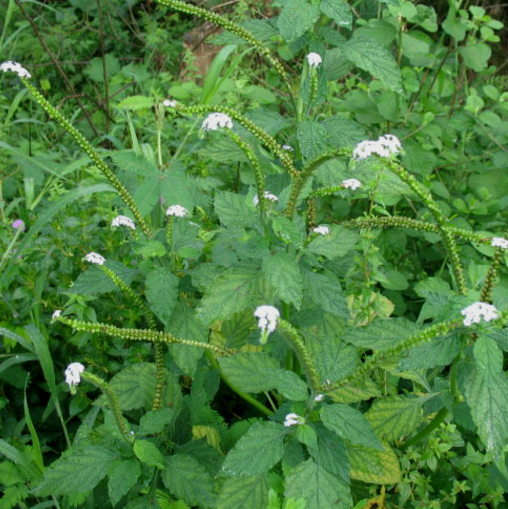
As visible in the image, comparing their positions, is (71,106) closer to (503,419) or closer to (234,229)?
(234,229)

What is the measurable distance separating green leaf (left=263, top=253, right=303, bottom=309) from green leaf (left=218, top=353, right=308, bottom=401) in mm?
185

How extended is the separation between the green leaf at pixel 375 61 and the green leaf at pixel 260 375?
84 centimetres

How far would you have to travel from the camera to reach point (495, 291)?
1.76 metres

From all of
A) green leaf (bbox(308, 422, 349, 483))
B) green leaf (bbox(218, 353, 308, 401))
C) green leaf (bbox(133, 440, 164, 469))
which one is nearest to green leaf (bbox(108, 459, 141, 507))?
green leaf (bbox(133, 440, 164, 469))

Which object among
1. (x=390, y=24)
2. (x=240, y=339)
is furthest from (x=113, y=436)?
(x=390, y=24)

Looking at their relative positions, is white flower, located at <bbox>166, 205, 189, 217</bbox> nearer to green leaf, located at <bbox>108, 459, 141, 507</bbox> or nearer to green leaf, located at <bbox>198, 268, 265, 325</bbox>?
green leaf, located at <bbox>198, 268, 265, 325</bbox>

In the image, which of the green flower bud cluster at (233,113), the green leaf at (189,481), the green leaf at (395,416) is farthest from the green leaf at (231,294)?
the green leaf at (395,416)

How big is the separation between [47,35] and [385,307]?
13.4 ft

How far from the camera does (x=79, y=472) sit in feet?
5.00

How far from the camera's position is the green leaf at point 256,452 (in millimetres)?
1355

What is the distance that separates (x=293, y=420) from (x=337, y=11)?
110 centimetres

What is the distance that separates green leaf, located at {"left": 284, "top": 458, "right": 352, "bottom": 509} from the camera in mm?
1377

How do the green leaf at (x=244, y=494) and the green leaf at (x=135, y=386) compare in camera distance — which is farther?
the green leaf at (x=135, y=386)

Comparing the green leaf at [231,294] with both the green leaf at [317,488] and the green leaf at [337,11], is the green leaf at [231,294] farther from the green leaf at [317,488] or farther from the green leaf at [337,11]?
the green leaf at [337,11]
